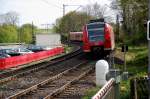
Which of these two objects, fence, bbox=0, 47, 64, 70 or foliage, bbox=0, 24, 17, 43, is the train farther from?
foliage, bbox=0, 24, 17, 43

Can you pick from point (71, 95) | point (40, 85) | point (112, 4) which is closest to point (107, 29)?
point (40, 85)

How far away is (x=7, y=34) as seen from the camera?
507ft

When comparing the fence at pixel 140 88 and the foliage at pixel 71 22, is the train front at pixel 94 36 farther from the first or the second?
the foliage at pixel 71 22

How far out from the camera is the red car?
41344mm

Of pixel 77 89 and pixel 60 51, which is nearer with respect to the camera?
pixel 77 89

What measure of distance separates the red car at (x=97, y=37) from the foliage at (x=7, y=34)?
112 meters

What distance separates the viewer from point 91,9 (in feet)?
506

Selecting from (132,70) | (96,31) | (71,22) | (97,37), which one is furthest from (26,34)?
(132,70)

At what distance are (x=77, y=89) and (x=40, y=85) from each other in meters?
2.10

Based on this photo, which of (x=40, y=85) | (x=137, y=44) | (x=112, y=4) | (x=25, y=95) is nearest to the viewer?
(x=25, y=95)

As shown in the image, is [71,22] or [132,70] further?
[71,22]

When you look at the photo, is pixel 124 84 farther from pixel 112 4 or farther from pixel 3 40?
pixel 3 40

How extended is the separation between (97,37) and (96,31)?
79 cm

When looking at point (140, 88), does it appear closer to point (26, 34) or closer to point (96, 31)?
point (96, 31)
